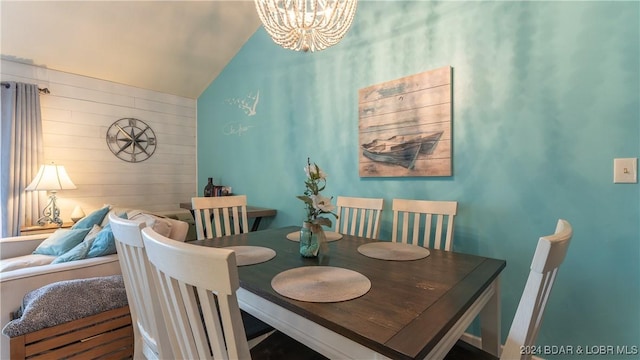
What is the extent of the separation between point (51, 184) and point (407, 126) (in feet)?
11.0

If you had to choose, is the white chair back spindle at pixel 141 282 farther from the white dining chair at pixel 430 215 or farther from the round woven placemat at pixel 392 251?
the white dining chair at pixel 430 215

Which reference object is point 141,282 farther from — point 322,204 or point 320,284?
point 322,204

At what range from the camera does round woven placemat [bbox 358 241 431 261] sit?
1.36 meters

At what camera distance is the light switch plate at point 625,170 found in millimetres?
1368

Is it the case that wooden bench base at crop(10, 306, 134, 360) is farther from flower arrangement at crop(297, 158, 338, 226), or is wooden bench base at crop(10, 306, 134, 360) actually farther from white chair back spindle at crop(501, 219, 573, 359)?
white chair back spindle at crop(501, 219, 573, 359)

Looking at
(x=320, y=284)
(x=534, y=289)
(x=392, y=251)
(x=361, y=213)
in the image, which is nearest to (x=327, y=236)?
(x=361, y=213)

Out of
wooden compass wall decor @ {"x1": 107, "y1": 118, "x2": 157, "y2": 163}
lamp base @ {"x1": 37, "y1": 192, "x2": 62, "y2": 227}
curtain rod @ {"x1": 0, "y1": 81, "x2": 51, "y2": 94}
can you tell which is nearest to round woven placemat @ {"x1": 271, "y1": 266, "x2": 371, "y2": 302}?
lamp base @ {"x1": 37, "y1": 192, "x2": 62, "y2": 227}

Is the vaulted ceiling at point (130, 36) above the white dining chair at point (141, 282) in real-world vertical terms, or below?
above

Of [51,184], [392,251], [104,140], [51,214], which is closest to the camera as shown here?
[392,251]

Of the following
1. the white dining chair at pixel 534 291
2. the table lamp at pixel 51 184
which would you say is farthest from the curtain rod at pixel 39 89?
the white dining chair at pixel 534 291

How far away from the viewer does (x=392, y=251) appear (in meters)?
1.46

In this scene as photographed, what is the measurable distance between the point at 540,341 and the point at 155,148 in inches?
174

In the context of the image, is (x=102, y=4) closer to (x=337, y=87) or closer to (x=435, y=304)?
(x=337, y=87)

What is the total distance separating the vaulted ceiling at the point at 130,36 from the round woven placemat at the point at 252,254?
278cm
